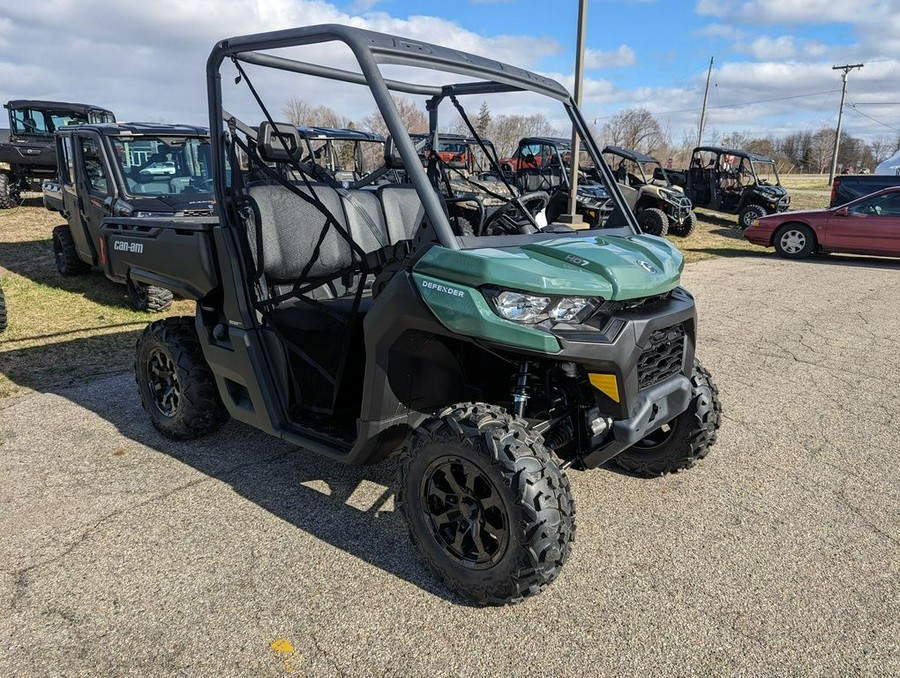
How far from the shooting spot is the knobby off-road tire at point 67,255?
8414mm

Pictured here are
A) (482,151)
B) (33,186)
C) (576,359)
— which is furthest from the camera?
(33,186)

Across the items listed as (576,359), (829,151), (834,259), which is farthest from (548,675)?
(829,151)

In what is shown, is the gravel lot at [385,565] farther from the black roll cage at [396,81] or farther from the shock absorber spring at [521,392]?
the black roll cage at [396,81]

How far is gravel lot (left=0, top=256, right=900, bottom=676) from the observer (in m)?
2.30

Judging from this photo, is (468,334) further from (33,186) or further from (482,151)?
(33,186)

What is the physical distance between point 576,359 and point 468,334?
0.40 meters

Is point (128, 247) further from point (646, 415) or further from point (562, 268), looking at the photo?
point (646, 415)

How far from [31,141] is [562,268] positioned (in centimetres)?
1679

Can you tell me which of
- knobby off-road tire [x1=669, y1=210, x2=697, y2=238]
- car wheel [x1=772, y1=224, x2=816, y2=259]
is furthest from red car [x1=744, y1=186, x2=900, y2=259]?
knobby off-road tire [x1=669, y1=210, x2=697, y2=238]

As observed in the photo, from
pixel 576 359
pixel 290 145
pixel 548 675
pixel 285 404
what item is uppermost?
pixel 290 145

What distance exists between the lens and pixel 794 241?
41.0 feet

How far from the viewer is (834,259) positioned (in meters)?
12.5

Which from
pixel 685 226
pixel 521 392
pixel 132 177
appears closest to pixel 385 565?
pixel 521 392

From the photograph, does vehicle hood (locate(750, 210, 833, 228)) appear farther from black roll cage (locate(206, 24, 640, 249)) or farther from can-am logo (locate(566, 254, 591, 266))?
can-am logo (locate(566, 254, 591, 266))
